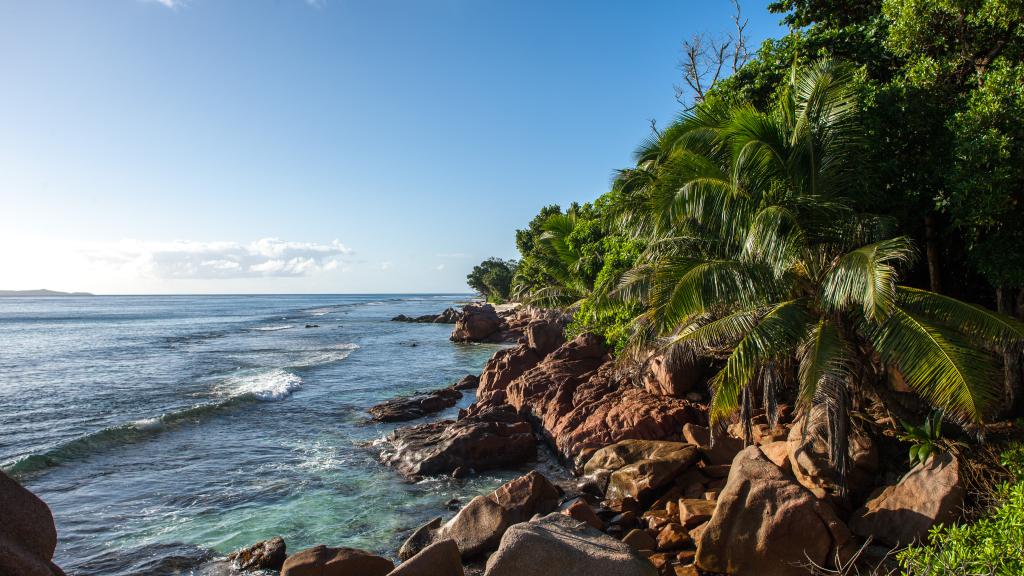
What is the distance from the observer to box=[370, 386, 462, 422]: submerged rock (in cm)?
1750

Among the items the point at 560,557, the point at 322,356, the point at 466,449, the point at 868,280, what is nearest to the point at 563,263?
the point at 466,449

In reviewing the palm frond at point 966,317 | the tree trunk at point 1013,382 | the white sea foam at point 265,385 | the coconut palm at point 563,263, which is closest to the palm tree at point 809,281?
the palm frond at point 966,317

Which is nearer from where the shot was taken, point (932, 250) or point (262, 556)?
point (262, 556)

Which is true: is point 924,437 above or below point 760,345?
below

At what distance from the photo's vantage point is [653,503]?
921 centimetres

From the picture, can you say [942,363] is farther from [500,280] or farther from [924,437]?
[500,280]

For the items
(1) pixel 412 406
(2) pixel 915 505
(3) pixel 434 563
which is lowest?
(1) pixel 412 406

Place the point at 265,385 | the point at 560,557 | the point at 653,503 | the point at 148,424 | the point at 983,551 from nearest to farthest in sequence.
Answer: the point at 983,551
the point at 560,557
the point at 653,503
the point at 148,424
the point at 265,385

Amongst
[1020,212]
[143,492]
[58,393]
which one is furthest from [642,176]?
[58,393]

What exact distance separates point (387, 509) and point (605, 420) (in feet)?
16.1

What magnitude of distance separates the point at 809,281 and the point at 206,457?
14292mm

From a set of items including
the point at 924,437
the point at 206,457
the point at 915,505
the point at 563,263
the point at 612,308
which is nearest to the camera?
the point at 915,505

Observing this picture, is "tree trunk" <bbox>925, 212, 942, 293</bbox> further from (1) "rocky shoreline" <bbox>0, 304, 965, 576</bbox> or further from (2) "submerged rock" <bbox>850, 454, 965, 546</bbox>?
(2) "submerged rock" <bbox>850, 454, 965, 546</bbox>

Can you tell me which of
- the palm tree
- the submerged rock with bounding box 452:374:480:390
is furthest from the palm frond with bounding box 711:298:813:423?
the submerged rock with bounding box 452:374:480:390
